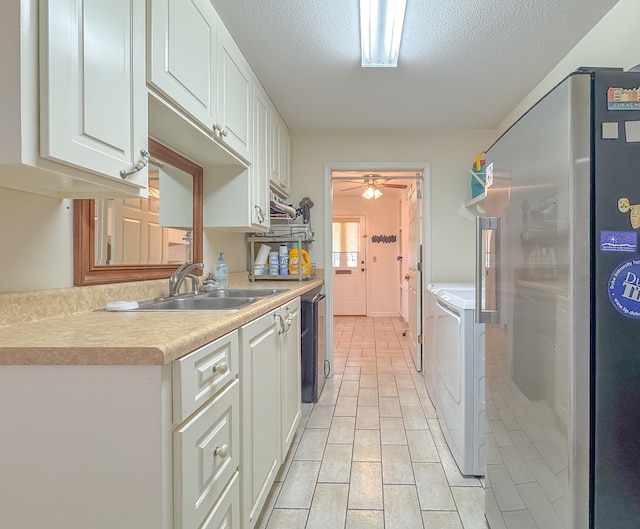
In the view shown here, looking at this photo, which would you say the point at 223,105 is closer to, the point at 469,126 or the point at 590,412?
the point at 590,412

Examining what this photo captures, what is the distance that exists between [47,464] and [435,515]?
57.9 inches

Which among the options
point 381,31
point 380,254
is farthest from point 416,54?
point 380,254

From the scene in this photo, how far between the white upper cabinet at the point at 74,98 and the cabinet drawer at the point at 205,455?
2.23ft

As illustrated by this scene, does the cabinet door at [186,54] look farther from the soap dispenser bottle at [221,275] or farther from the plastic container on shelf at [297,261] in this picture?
the plastic container on shelf at [297,261]

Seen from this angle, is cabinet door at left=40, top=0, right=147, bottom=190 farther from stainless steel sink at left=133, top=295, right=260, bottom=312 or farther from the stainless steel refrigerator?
the stainless steel refrigerator

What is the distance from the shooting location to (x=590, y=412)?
0.91 metres

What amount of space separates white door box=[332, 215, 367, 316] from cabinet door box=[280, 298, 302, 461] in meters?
4.92

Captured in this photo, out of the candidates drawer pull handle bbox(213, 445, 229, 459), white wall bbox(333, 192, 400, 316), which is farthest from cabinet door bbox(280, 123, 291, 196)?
white wall bbox(333, 192, 400, 316)

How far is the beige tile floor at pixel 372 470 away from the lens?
155 centimetres

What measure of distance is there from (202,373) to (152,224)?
1.15 metres

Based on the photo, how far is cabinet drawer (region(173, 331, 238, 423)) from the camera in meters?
0.81

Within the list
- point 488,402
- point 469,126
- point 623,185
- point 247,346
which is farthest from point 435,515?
point 469,126

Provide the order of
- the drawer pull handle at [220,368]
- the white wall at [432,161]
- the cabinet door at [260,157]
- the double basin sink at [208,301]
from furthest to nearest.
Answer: the white wall at [432,161], the cabinet door at [260,157], the double basin sink at [208,301], the drawer pull handle at [220,368]

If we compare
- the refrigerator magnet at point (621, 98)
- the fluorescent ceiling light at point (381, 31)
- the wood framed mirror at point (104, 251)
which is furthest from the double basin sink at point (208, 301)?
the fluorescent ceiling light at point (381, 31)
